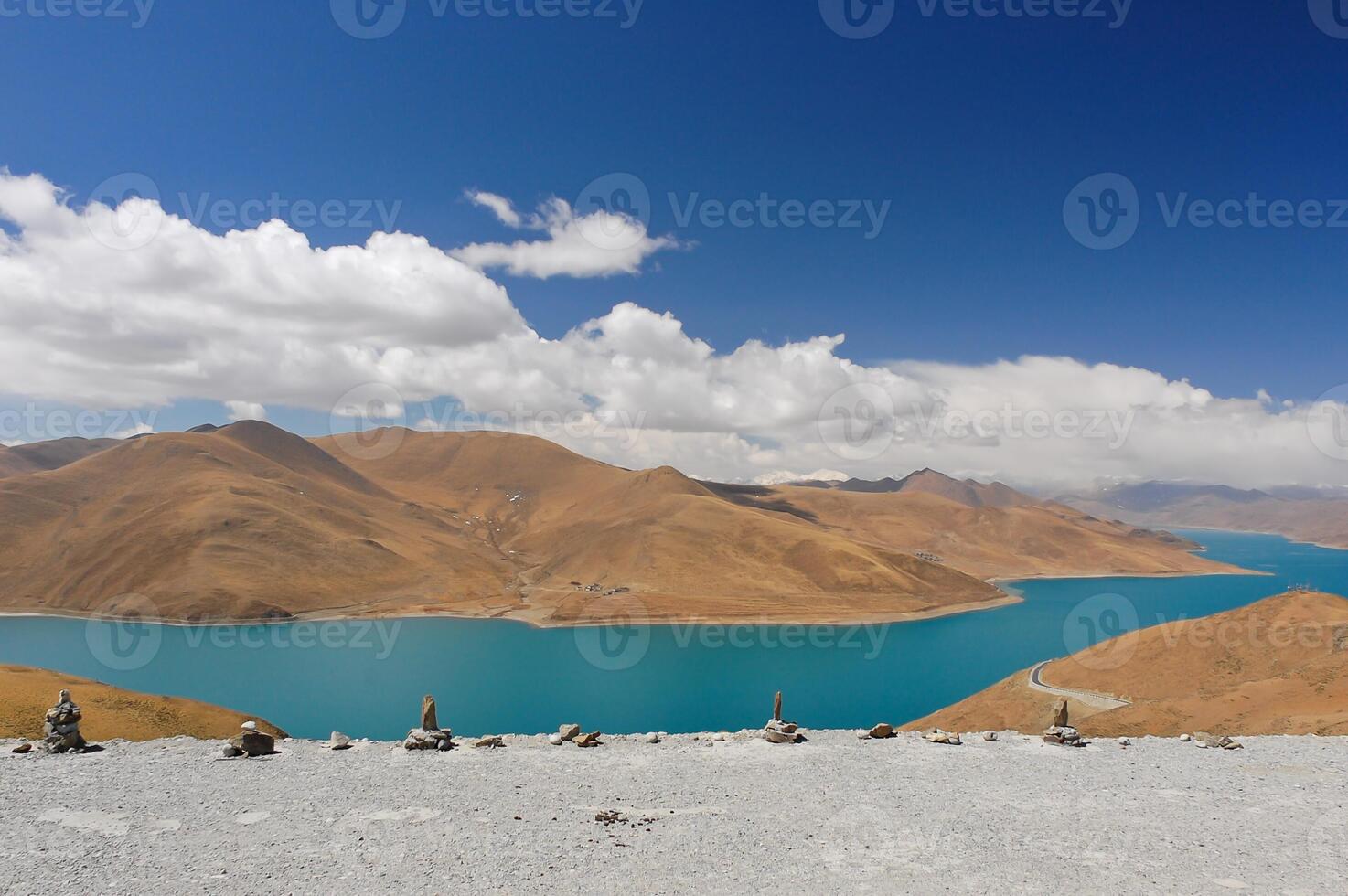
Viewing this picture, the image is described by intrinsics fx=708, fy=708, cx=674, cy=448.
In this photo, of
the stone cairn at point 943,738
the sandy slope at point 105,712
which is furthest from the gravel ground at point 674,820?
the sandy slope at point 105,712

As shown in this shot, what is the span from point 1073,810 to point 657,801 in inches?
396

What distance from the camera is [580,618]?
11925 centimetres

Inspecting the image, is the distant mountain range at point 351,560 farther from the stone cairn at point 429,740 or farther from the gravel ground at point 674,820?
the gravel ground at point 674,820

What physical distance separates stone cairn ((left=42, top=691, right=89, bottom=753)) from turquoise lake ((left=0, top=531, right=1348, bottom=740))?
3684 centimetres

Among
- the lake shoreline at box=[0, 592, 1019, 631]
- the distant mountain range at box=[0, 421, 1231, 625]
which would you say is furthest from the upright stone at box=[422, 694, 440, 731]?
the distant mountain range at box=[0, 421, 1231, 625]

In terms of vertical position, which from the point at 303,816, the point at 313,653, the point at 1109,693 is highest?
the point at 303,816

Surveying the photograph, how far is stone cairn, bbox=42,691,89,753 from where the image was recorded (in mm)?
20344

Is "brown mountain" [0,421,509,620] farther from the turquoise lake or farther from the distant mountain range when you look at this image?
the turquoise lake

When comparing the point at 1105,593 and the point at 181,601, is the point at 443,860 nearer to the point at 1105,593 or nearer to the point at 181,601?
the point at 181,601

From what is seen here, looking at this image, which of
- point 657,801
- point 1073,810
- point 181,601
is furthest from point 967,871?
point 181,601

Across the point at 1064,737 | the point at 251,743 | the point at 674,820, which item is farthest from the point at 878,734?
the point at 251,743

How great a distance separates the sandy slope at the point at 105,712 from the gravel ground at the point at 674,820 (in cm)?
387

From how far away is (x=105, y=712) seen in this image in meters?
26.2

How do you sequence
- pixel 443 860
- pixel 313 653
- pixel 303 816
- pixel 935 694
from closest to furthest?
pixel 443 860
pixel 303 816
pixel 935 694
pixel 313 653
